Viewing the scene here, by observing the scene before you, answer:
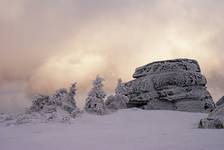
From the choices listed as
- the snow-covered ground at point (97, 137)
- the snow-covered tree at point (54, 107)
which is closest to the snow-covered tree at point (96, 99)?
the snow-covered tree at point (54, 107)

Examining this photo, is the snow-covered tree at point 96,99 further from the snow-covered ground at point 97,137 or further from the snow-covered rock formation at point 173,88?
the snow-covered rock formation at point 173,88

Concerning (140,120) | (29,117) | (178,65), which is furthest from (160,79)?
(29,117)

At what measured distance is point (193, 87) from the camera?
20.8 m

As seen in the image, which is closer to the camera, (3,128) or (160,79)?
(3,128)

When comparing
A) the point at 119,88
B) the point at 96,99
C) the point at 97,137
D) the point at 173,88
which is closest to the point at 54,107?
the point at 96,99

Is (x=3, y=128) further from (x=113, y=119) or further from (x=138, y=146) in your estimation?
(x=138, y=146)

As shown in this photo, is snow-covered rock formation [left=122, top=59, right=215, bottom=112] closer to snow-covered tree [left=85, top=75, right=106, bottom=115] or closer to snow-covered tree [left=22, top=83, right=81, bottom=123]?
snow-covered tree [left=85, top=75, right=106, bottom=115]

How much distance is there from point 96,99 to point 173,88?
10.2 meters

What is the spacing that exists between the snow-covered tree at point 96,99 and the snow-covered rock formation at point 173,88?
320 inches

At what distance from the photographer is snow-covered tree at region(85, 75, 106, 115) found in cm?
1141

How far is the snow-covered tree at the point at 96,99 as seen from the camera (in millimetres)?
11406

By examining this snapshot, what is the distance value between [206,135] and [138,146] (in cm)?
209

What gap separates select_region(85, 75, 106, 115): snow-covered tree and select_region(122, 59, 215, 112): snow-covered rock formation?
8.14 m

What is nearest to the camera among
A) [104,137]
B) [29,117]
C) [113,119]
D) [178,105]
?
[104,137]
